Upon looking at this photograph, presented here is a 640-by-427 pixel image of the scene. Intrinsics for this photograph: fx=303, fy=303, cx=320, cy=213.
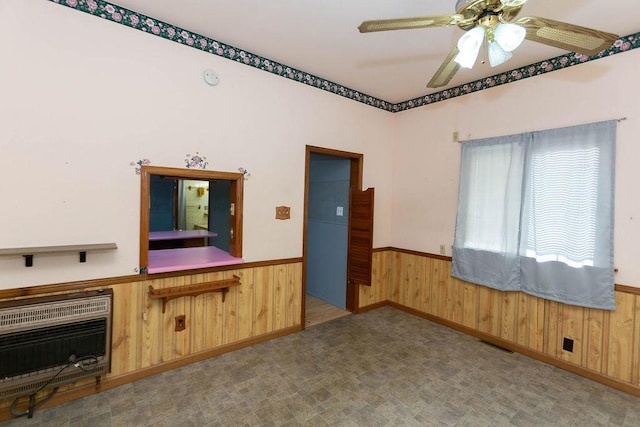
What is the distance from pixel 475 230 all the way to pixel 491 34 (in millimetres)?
2275

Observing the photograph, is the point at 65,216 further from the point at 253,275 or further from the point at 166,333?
the point at 253,275

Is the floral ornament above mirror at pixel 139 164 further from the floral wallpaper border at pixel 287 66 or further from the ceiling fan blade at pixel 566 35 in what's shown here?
the ceiling fan blade at pixel 566 35

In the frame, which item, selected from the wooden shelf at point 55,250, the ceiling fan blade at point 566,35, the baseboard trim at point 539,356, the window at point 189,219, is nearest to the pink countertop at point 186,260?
the window at point 189,219

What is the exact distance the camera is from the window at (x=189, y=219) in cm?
245

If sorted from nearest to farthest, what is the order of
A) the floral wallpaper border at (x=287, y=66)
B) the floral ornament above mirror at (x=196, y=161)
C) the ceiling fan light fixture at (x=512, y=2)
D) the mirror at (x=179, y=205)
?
1. the ceiling fan light fixture at (x=512, y=2)
2. the floral wallpaper border at (x=287, y=66)
3. the floral ornament above mirror at (x=196, y=161)
4. the mirror at (x=179, y=205)

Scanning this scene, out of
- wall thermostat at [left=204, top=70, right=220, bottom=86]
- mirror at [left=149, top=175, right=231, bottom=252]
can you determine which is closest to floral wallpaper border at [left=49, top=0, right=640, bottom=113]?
wall thermostat at [left=204, top=70, right=220, bottom=86]

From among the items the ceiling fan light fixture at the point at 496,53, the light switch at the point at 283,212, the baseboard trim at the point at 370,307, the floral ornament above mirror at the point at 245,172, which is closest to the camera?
the ceiling fan light fixture at the point at 496,53

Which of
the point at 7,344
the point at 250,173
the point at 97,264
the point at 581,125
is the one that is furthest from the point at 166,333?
the point at 581,125

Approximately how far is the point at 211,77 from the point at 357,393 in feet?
9.40

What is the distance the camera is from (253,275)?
303cm

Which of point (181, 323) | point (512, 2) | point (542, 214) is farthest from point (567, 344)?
point (181, 323)

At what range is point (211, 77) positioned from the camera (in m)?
2.66

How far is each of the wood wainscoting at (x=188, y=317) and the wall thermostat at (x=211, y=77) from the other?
66.3 inches

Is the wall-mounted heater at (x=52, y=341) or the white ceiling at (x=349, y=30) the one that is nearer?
the wall-mounted heater at (x=52, y=341)
